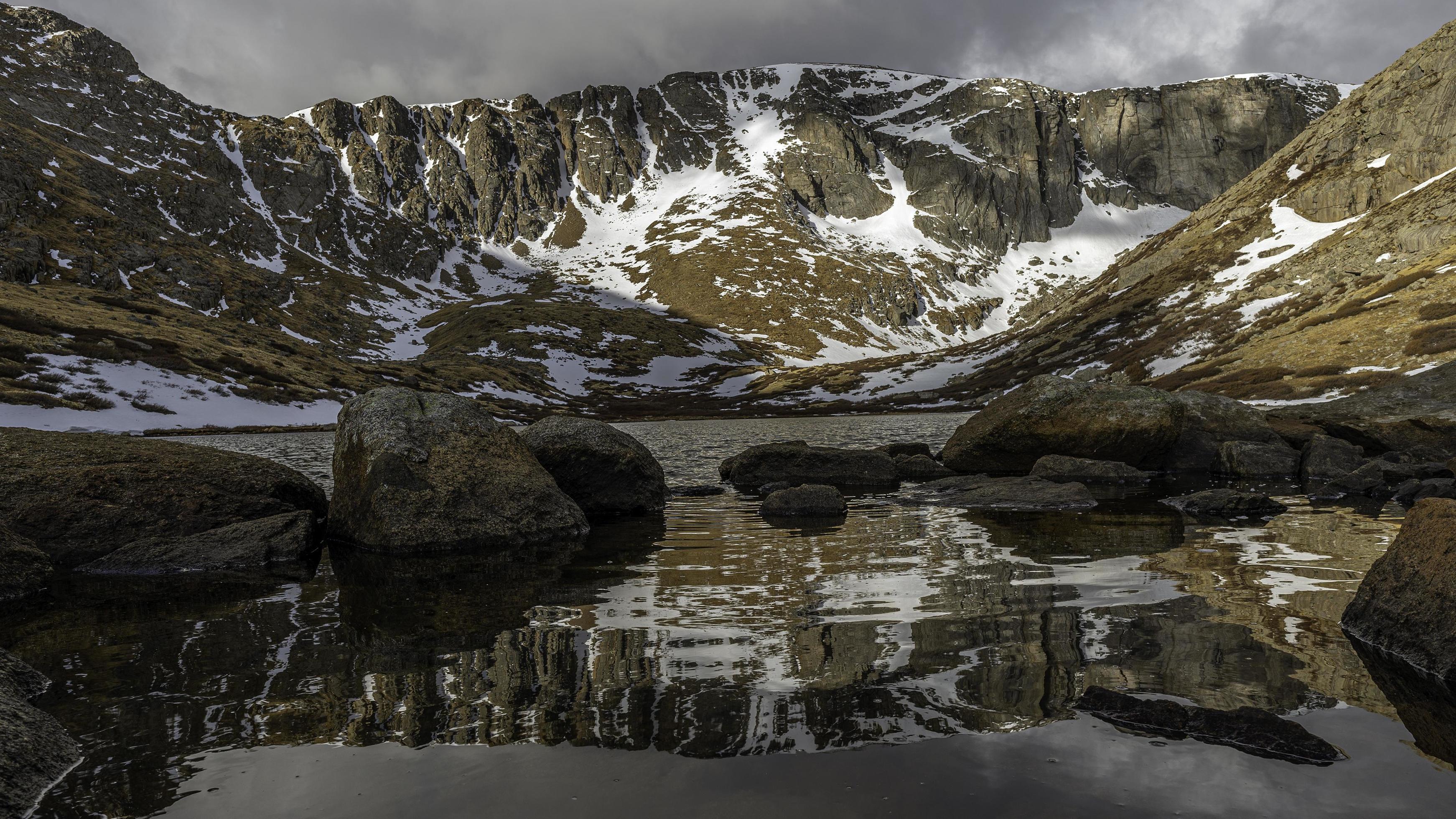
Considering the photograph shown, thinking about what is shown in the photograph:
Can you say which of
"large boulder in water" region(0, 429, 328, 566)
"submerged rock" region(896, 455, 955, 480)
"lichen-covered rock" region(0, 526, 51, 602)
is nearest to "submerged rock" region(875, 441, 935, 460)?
"submerged rock" region(896, 455, 955, 480)

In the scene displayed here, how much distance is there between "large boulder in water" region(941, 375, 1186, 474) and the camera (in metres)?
25.8

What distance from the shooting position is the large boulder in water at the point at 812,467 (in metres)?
27.6

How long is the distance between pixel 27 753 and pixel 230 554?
9501mm

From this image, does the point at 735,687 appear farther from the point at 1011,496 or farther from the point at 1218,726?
the point at 1011,496

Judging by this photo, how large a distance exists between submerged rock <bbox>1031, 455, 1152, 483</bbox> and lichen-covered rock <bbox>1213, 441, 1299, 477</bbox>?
4.27 m

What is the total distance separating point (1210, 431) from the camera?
94.3 ft

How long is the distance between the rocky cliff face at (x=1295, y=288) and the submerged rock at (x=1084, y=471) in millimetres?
26176

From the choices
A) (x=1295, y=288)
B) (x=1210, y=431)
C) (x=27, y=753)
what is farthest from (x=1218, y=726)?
(x=1295, y=288)

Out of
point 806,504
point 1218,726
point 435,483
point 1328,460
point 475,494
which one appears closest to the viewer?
point 1218,726

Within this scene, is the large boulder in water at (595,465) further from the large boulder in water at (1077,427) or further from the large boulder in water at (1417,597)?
the large boulder in water at (1417,597)

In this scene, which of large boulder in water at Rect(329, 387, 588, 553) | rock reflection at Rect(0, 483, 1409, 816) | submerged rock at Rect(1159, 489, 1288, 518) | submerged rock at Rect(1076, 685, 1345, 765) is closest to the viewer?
submerged rock at Rect(1076, 685, 1345, 765)

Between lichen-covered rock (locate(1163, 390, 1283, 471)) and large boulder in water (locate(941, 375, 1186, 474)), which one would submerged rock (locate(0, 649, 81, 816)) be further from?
lichen-covered rock (locate(1163, 390, 1283, 471))

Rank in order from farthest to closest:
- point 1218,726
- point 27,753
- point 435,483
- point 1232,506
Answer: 1. point 1232,506
2. point 435,483
3. point 1218,726
4. point 27,753

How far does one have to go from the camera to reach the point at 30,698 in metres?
6.73
